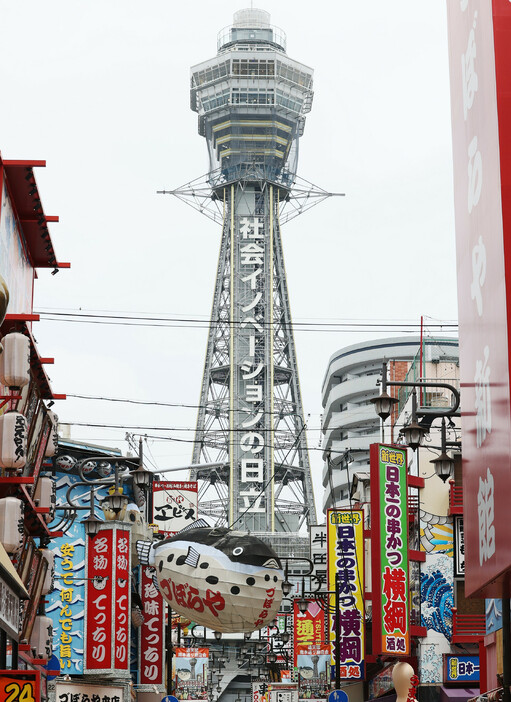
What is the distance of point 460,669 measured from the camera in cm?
3612

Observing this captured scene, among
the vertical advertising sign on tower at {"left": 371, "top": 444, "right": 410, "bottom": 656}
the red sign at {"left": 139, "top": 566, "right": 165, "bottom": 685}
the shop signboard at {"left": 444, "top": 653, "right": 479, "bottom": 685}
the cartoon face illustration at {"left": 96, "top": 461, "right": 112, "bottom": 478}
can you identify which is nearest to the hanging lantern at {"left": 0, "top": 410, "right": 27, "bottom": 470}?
the vertical advertising sign on tower at {"left": 371, "top": 444, "right": 410, "bottom": 656}

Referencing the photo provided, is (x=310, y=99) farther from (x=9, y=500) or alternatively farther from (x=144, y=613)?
(x=9, y=500)

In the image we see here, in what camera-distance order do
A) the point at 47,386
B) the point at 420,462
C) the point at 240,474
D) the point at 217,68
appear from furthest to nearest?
1. the point at 217,68
2. the point at 240,474
3. the point at 420,462
4. the point at 47,386

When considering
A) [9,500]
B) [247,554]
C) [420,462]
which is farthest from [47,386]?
[420,462]

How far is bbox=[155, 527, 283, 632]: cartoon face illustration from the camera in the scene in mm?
21734

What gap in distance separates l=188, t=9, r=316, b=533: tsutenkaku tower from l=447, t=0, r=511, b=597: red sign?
326 feet

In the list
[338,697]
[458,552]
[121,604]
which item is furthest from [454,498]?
[121,604]

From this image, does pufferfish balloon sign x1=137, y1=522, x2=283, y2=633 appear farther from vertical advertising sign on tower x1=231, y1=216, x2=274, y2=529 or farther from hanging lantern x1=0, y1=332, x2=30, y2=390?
vertical advertising sign on tower x1=231, y1=216, x2=274, y2=529

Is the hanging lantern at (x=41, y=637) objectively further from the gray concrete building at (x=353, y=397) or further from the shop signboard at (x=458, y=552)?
the gray concrete building at (x=353, y=397)

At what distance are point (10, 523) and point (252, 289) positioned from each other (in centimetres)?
10107

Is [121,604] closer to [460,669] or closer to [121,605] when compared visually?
[121,605]

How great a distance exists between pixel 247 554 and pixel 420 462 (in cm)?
1821

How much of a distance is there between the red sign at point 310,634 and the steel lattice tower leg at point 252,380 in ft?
204

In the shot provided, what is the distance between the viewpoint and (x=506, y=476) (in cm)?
997
